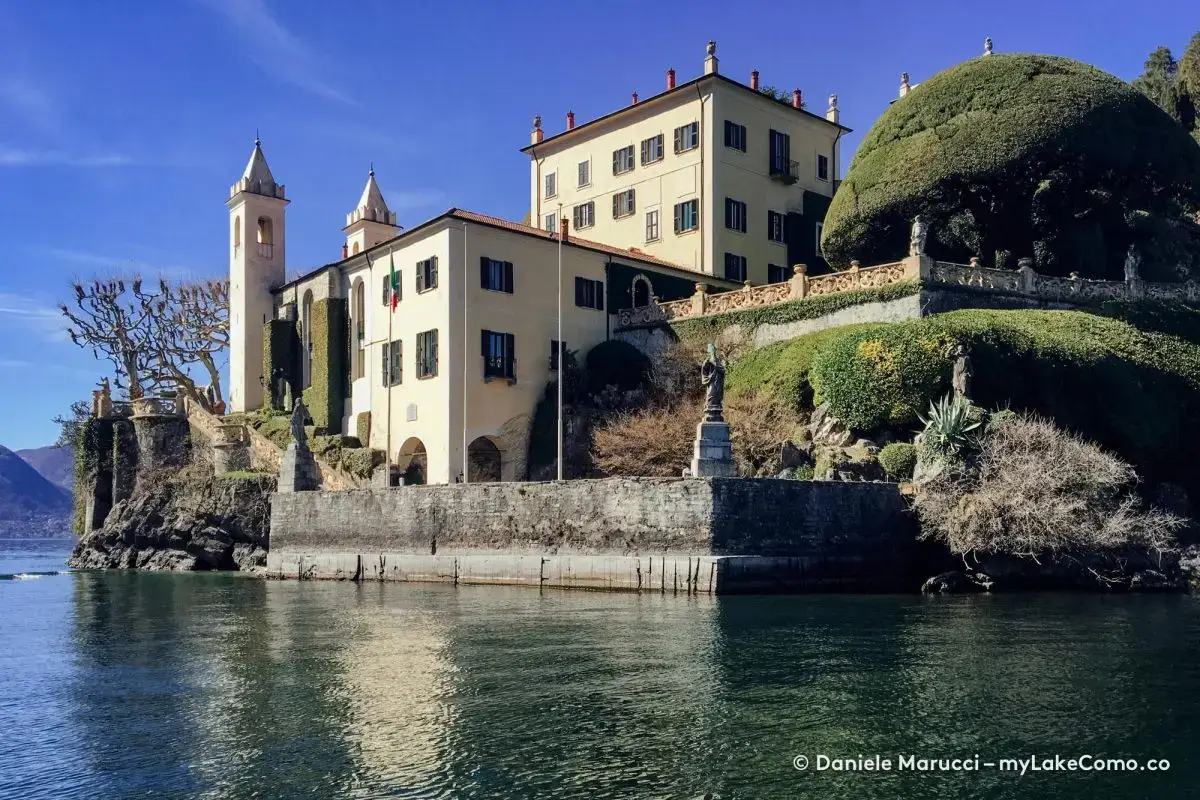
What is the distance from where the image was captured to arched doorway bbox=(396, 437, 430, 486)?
45.2 meters

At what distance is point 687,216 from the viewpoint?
168 feet

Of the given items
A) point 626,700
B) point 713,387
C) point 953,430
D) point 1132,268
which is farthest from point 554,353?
point 626,700

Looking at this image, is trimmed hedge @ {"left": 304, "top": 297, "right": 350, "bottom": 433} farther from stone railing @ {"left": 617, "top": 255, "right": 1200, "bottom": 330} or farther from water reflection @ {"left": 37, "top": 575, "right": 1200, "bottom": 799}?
water reflection @ {"left": 37, "top": 575, "right": 1200, "bottom": 799}

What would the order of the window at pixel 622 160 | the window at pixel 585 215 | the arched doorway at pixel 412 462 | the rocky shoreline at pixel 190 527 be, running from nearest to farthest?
the arched doorway at pixel 412 462, the rocky shoreline at pixel 190 527, the window at pixel 622 160, the window at pixel 585 215

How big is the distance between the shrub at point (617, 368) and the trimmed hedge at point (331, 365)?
1226 cm

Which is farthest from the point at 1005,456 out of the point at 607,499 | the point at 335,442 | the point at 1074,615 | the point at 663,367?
the point at 335,442

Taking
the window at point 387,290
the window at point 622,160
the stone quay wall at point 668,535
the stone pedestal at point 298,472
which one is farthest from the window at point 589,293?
the stone quay wall at point 668,535

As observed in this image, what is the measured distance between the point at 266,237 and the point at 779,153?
28162 mm

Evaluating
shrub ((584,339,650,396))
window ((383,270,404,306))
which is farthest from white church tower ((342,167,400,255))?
shrub ((584,339,650,396))

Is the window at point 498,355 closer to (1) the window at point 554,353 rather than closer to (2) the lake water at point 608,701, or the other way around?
(1) the window at point 554,353

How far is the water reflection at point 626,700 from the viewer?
11.5m

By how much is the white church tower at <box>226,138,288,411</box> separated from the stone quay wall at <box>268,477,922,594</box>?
87.8 ft

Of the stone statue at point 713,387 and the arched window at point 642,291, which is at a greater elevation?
the arched window at point 642,291

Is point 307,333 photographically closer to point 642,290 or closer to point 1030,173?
point 642,290
